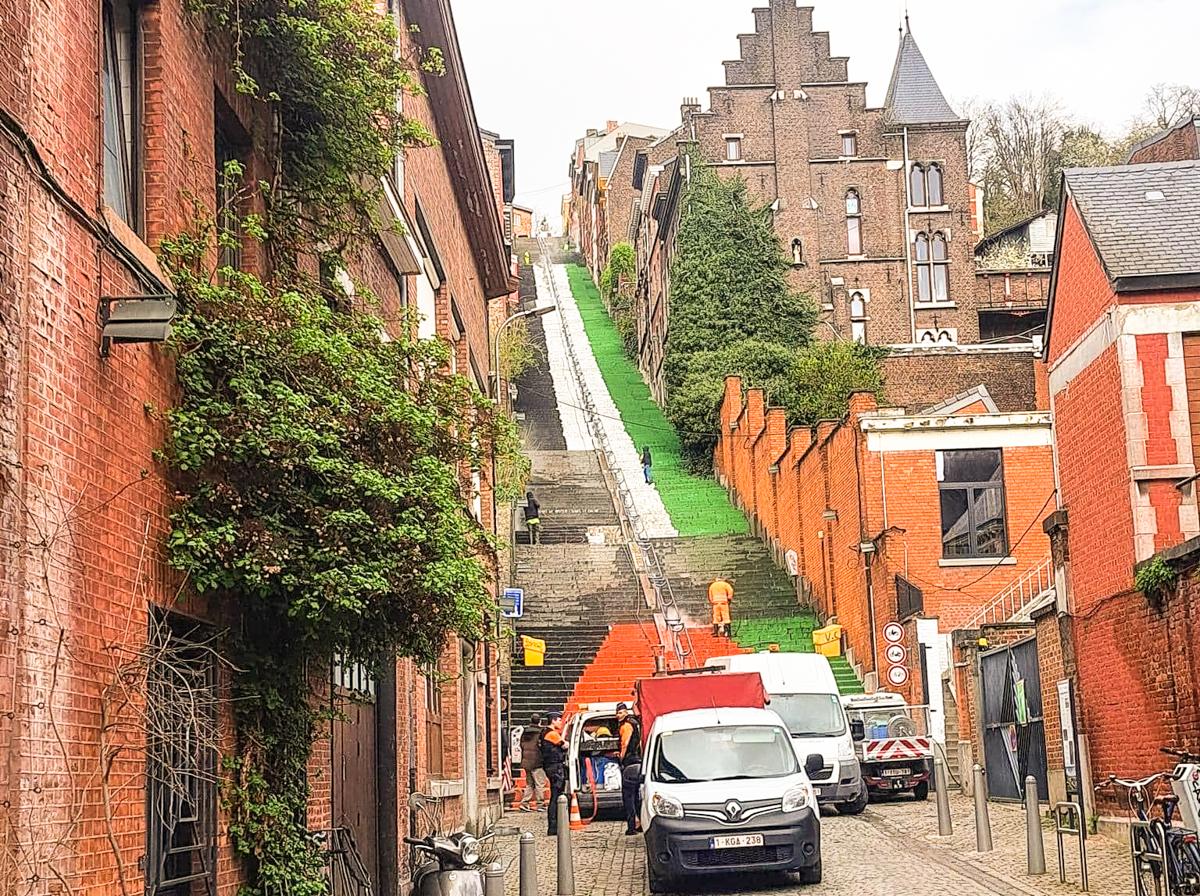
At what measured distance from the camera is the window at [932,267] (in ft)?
214

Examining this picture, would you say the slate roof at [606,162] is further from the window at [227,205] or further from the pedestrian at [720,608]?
the window at [227,205]

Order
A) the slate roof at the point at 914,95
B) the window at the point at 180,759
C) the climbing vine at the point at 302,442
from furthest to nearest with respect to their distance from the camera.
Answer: the slate roof at the point at 914,95, the climbing vine at the point at 302,442, the window at the point at 180,759

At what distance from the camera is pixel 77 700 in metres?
7.46

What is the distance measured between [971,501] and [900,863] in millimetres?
19618

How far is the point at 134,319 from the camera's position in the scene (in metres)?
8.00

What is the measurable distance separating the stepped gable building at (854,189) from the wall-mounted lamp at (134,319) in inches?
2270

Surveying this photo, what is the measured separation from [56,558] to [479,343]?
2490 centimetres

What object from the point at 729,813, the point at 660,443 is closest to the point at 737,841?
the point at 729,813

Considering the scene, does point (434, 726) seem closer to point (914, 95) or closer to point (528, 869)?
→ point (528, 869)

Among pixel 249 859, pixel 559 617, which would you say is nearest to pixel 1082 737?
pixel 249 859

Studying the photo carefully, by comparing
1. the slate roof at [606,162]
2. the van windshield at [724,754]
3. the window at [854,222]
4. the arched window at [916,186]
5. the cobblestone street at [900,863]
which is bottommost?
the cobblestone street at [900,863]

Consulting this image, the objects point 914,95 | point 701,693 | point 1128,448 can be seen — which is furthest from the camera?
point 914,95

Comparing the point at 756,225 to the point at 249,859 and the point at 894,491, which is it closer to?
the point at 894,491

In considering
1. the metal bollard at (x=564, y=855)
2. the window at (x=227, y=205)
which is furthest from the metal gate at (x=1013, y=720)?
the window at (x=227, y=205)
